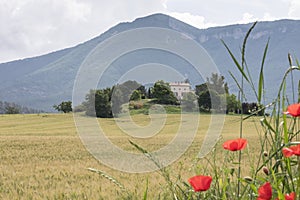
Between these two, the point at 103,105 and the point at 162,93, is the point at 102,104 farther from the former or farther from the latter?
the point at 162,93

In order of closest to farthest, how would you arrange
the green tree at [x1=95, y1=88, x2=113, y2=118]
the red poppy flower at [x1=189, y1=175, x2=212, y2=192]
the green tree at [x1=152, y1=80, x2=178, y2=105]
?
the red poppy flower at [x1=189, y1=175, x2=212, y2=192] < the green tree at [x1=152, y1=80, x2=178, y2=105] < the green tree at [x1=95, y1=88, x2=113, y2=118]

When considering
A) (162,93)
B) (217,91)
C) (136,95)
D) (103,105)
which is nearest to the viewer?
(217,91)

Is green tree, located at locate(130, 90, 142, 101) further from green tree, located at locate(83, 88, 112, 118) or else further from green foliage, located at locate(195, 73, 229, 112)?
green foliage, located at locate(195, 73, 229, 112)

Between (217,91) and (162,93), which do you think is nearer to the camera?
(217,91)

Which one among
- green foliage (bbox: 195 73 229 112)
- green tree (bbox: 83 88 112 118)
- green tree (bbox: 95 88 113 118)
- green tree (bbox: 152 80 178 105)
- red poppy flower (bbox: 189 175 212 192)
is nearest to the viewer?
red poppy flower (bbox: 189 175 212 192)

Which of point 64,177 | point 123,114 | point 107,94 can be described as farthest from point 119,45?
point 107,94

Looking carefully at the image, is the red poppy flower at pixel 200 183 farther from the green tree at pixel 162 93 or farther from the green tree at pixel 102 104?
the green tree at pixel 162 93

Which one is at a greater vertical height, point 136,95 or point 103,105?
point 136,95

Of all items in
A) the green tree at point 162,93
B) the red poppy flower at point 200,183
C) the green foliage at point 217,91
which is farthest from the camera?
the green tree at point 162,93

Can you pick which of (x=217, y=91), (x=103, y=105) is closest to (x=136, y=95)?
(x=103, y=105)

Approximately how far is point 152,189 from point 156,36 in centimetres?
168

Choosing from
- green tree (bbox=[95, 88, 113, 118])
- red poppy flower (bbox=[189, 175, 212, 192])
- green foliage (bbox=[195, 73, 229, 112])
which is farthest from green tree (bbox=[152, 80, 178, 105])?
red poppy flower (bbox=[189, 175, 212, 192])

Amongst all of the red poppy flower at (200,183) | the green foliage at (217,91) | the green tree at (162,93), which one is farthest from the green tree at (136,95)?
the red poppy flower at (200,183)

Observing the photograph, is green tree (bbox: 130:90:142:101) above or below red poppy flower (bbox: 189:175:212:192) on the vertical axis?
above
